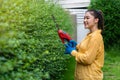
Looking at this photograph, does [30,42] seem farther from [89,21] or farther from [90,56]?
[89,21]

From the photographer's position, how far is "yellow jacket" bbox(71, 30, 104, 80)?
173 inches

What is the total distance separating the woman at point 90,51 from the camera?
4.39m

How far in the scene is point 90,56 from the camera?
436 centimetres

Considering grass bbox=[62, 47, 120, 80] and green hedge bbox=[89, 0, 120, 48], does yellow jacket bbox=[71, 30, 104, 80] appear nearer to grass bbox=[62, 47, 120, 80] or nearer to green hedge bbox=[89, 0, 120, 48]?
grass bbox=[62, 47, 120, 80]

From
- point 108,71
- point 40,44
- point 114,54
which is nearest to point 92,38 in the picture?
point 40,44

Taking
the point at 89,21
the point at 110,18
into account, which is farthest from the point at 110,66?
the point at 89,21

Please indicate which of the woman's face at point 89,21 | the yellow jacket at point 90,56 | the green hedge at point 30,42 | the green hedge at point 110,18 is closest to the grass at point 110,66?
the green hedge at point 110,18

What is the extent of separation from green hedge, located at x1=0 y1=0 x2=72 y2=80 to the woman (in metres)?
0.41

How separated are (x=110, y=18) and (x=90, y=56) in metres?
7.83

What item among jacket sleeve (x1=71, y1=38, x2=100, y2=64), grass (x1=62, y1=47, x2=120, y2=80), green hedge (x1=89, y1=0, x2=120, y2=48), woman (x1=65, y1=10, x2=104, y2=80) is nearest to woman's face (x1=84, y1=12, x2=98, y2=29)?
woman (x1=65, y1=10, x2=104, y2=80)

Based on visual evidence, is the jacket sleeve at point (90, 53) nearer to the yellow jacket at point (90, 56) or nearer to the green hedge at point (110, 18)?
the yellow jacket at point (90, 56)

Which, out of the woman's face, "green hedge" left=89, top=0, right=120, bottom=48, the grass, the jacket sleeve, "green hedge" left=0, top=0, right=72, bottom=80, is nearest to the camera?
"green hedge" left=0, top=0, right=72, bottom=80

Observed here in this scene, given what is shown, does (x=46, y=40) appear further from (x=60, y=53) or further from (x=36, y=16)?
(x=60, y=53)

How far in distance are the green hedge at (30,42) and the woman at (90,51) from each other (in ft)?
1.35
